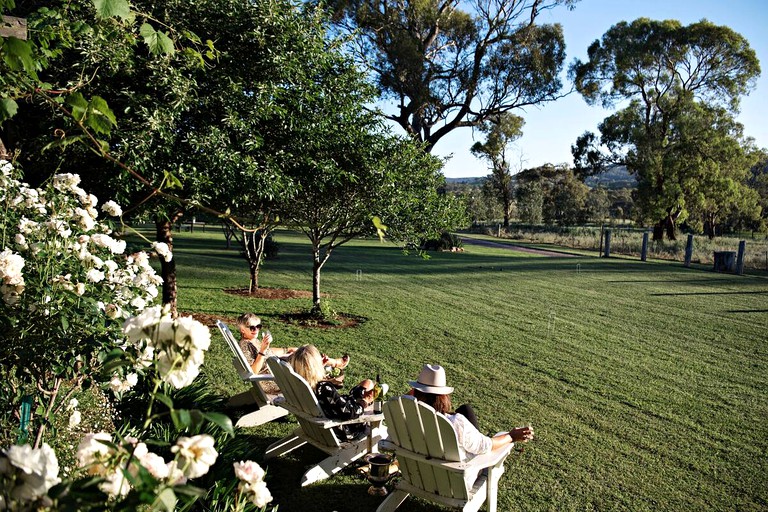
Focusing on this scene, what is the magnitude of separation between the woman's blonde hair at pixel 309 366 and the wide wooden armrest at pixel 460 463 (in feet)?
3.27

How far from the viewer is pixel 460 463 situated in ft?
12.8

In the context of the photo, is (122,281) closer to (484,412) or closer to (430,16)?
(484,412)

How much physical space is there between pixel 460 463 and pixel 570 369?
520 centimetres

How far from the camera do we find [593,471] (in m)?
5.20

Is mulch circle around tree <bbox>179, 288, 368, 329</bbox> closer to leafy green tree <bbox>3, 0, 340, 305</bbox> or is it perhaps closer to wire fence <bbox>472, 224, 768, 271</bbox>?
leafy green tree <bbox>3, 0, 340, 305</bbox>

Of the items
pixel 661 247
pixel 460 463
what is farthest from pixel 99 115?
pixel 661 247

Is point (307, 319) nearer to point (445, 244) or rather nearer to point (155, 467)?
point (155, 467)

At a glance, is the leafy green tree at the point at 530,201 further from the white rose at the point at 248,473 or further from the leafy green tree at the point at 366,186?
the white rose at the point at 248,473

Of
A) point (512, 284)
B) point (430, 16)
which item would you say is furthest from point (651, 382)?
point (430, 16)

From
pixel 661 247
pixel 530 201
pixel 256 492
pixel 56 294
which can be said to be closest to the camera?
pixel 256 492

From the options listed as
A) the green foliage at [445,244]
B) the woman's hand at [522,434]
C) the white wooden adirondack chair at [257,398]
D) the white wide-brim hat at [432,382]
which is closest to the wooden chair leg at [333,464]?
the white wide-brim hat at [432,382]

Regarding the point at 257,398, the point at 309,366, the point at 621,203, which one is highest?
the point at 621,203

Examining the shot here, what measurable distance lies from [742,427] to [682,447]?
121cm

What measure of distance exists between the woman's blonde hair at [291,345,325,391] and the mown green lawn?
779mm
